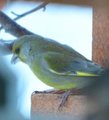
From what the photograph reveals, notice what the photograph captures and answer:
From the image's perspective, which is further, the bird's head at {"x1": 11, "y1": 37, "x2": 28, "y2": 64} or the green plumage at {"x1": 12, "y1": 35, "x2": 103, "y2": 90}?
the bird's head at {"x1": 11, "y1": 37, "x2": 28, "y2": 64}

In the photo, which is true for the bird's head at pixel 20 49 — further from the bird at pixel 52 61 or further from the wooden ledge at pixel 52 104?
the wooden ledge at pixel 52 104

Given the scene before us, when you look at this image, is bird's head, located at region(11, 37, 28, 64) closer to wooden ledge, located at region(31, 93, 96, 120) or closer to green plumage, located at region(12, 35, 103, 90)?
green plumage, located at region(12, 35, 103, 90)

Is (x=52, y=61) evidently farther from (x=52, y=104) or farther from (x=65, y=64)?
(x=52, y=104)

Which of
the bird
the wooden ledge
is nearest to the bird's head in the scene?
the bird

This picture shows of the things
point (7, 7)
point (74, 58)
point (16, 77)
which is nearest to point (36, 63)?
point (74, 58)

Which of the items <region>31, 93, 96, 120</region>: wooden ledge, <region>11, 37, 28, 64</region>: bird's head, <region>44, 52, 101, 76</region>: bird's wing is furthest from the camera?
<region>11, 37, 28, 64</region>: bird's head

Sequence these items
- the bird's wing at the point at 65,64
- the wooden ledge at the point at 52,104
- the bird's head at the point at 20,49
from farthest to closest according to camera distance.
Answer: the bird's head at the point at 20,49 → the bird's wing at the point at 65,64 → the wooden ledge at the point at 52,104

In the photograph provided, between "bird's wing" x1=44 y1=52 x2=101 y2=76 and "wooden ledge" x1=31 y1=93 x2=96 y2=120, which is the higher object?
"bird's wing" x1=44 y1=52 x2=101 y2=76

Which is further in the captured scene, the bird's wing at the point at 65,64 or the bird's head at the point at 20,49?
the bird's head at the point at 20,49

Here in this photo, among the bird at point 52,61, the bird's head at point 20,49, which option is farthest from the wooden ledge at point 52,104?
the bird's head at point 20,49
